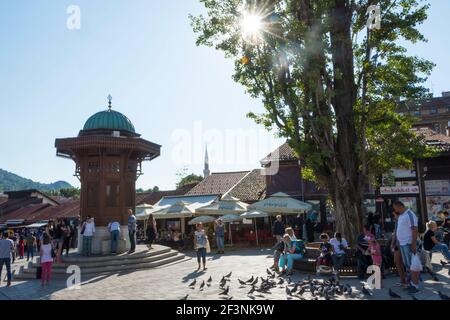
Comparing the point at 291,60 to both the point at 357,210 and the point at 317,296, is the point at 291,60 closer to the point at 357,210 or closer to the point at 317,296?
the point at 357,210

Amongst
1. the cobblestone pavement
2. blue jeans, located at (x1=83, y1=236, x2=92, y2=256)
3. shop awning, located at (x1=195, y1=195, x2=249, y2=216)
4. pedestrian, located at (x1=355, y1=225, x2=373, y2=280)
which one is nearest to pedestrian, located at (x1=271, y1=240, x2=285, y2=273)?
the cobblestone pavement

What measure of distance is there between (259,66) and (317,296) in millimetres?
7251

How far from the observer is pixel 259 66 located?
38.4 ft

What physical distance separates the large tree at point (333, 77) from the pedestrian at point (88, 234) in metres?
7.06

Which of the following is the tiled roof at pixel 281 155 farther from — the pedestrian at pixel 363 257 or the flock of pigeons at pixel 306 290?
the flock of pigeons at pixel 306 290

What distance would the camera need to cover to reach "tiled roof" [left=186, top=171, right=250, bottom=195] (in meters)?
31.6

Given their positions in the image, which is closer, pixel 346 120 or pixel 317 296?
pixel 317 296

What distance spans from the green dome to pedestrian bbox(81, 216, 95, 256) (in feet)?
12.7

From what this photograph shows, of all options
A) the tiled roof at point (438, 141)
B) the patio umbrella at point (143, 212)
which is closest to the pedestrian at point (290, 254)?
the patio umbrella at point (143, 212)

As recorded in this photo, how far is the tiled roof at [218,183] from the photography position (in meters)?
31.6

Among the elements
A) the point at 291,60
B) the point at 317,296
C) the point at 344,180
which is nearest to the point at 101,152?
the point at 291,60

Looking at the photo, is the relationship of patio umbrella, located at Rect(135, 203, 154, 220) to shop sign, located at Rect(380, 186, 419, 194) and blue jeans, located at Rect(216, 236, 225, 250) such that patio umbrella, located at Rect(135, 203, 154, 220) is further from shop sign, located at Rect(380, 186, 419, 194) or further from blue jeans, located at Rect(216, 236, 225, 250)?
shop sign, located at Rect(380, 186, 419, 194)

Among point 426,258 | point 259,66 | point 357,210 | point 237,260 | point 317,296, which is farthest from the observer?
point 237,260

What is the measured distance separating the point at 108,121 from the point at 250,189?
1648cm
